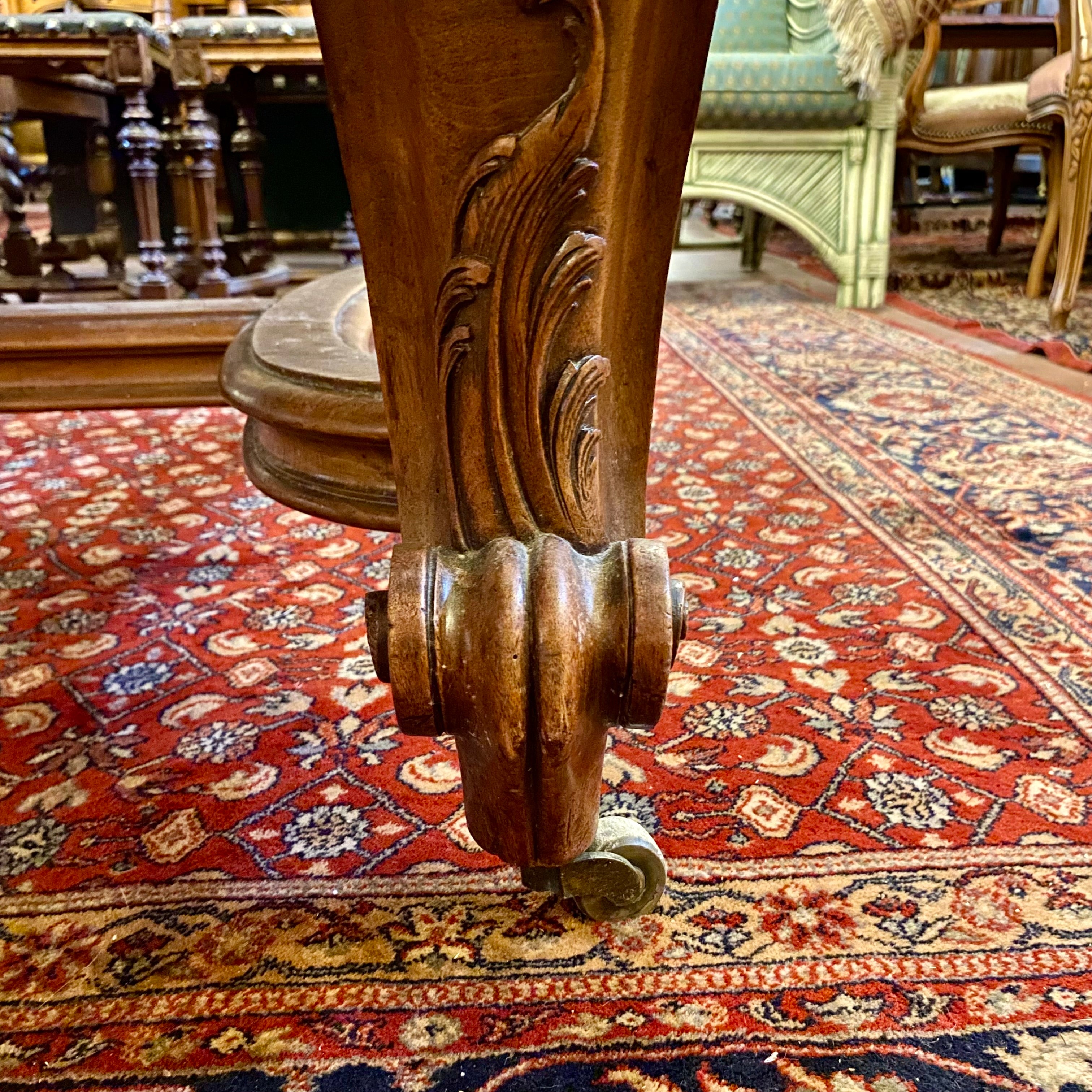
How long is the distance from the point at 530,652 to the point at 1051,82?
113 inches

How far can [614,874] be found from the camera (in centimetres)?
57

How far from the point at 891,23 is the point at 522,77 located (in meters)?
2.67

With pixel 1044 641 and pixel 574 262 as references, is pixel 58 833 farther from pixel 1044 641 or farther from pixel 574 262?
pixel 1044 641

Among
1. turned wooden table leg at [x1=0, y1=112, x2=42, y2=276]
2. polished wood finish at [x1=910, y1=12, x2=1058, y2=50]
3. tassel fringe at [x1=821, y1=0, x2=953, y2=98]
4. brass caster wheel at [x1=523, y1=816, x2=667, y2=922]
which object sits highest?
polished wood finish at [x1=910, y1=12, x2=1058, y2=50]

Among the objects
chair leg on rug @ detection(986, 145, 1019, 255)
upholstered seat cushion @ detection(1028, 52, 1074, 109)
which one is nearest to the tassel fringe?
upholstered seat cushion @ detection(1028, 52, 1074, 109)

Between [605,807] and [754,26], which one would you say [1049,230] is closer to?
[754,26]

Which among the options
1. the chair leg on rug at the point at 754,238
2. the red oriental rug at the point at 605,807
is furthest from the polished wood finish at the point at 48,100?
the chair leg on rug at the point at 754,238

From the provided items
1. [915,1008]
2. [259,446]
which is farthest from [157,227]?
[915,1008]

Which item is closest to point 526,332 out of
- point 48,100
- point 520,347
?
point 520,347

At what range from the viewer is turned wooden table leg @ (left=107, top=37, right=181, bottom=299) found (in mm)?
2066

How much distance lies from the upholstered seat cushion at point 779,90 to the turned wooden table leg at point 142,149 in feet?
4.73

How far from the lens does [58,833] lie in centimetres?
71

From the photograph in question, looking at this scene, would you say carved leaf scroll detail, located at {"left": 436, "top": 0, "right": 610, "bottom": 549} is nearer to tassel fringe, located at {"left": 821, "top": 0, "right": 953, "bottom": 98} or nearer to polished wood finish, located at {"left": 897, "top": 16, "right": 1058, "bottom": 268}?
tassel fringe, located at {"left": 821, "top": 0, "right": 953, "bottom": 98}

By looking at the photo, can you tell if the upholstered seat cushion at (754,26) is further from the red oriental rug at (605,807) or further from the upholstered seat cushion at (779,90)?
the red oriental rug at (605,807)
